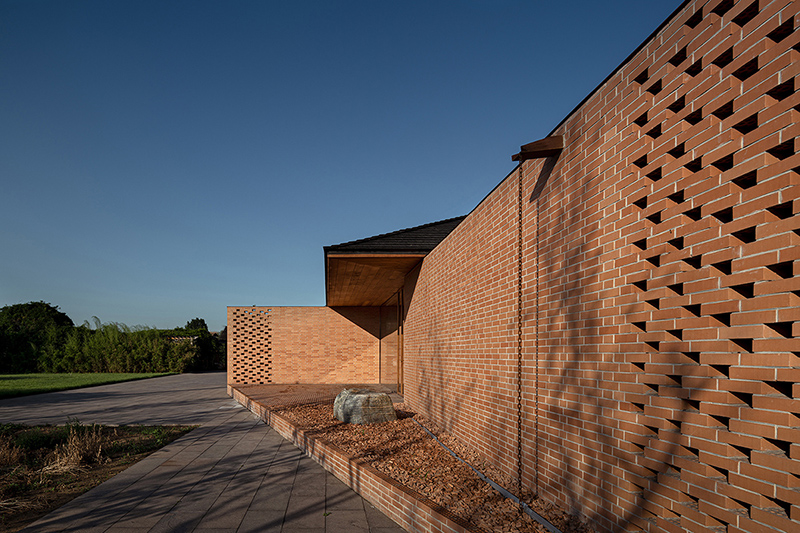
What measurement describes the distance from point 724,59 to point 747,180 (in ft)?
1.92

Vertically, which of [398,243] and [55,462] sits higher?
[398,243]

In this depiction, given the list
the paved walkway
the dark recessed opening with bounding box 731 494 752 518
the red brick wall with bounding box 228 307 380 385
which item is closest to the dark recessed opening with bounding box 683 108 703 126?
the dark recessed opening with bounding box 731 494 752 518

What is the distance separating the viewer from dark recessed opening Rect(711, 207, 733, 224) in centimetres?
200

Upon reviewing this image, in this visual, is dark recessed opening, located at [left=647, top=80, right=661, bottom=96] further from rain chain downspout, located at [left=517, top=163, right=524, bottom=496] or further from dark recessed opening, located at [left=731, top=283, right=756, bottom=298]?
rain chain downspout, located at [left=517, top=163, right=524, bottom=496]

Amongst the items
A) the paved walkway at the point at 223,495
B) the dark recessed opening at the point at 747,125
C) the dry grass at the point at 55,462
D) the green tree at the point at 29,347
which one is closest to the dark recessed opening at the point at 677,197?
the dark recessed opening at the point at 747,125

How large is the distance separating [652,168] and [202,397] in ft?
49.1

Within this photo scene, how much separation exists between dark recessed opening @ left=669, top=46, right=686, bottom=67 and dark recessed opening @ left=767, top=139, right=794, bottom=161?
82 cm

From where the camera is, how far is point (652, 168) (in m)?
2.52

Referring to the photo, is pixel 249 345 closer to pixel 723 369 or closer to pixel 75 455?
pixel 75 455

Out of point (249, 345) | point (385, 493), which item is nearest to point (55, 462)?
point (385, 493)

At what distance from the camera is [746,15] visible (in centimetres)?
196

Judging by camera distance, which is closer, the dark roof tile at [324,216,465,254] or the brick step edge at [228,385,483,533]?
the brick step edge at [228,385,483,533]

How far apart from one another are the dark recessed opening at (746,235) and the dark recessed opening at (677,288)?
1.37 ft

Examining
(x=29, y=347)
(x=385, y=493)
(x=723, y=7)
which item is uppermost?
(x=723, y=7)
